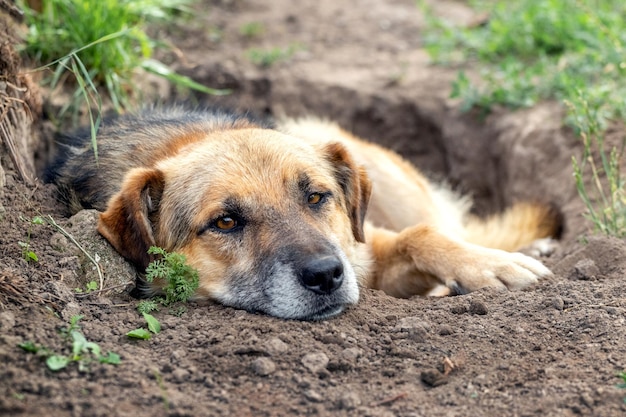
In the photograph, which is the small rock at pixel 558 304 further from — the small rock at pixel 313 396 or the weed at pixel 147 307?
the weed at pixel 147 307

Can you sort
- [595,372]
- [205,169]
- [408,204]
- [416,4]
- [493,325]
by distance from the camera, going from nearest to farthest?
[595,372]
[493,325]
[205,169]
[408,204]
[416,4]

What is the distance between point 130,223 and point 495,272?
219 cm

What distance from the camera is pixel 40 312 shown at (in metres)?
3.24

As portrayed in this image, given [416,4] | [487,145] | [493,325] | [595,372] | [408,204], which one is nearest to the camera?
[595,372]

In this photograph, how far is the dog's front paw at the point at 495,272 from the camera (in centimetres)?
431

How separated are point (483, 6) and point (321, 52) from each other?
2.08m

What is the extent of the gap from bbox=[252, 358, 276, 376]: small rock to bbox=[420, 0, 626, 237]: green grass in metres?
3.54

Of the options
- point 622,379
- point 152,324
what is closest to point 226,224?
point 152,324

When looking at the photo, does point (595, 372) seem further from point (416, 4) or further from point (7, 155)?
point (416, 4)

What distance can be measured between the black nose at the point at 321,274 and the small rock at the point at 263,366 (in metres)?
0.60

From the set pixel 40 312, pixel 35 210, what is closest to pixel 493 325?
pixel 40 312

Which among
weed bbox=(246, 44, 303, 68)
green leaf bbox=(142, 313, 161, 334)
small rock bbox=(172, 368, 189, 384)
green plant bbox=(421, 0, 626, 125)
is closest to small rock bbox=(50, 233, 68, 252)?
green leaf bbox=(142, 313, 161, 334)

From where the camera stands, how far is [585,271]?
4.31m

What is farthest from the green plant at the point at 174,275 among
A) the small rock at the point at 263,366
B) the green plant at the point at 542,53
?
the green plant at the point at 542,53
